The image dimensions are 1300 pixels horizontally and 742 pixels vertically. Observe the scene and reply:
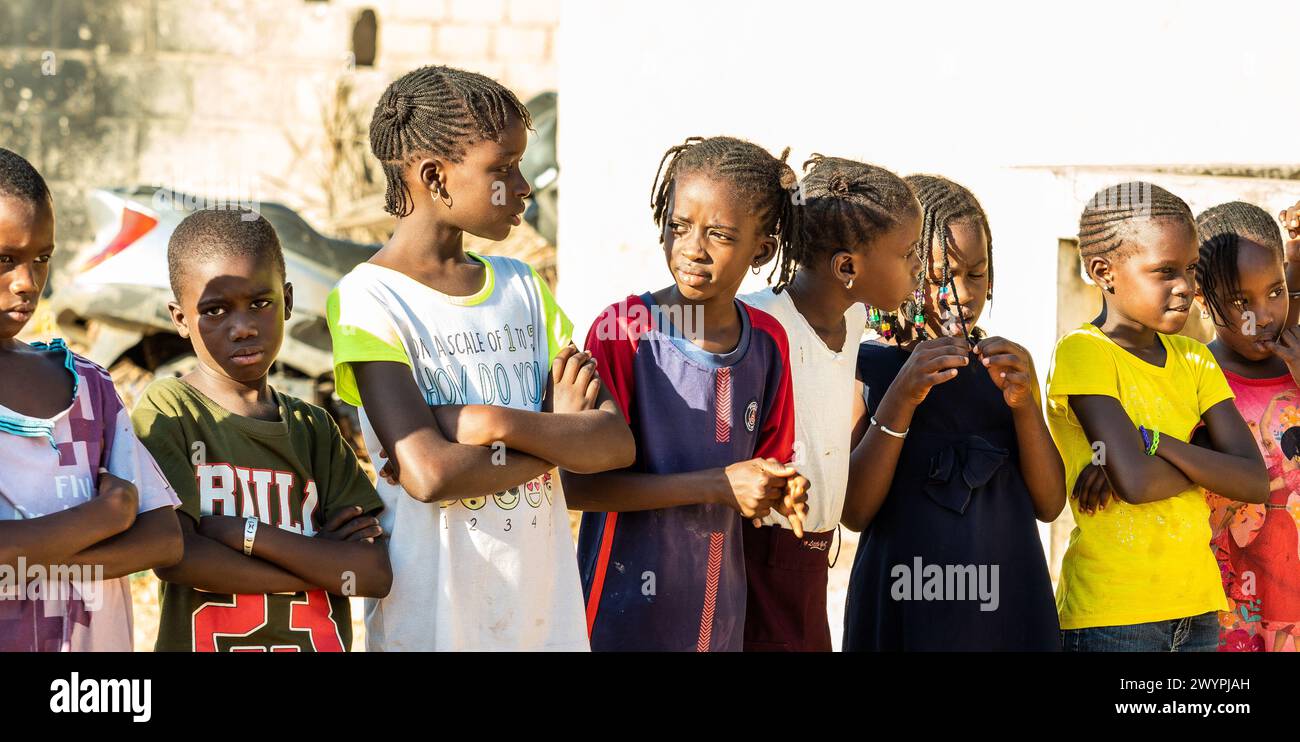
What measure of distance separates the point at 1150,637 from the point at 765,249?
1.35 metres

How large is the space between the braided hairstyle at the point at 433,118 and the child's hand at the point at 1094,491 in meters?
1.63

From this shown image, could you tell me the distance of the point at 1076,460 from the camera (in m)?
3.74

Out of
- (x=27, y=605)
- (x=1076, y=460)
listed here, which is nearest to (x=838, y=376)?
(x=1076, y=460)

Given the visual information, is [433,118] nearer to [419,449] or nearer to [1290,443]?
[419,449]

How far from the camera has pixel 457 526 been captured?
3027 mm

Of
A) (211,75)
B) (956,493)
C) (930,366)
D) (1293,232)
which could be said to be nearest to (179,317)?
(930,366)

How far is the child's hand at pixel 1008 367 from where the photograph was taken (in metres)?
3.43

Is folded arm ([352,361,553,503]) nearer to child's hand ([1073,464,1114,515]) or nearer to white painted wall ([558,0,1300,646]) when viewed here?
child's hand ([1073,464,1114,515])

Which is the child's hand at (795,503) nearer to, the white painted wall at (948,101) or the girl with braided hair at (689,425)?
the girl with braided hair at (689,425)

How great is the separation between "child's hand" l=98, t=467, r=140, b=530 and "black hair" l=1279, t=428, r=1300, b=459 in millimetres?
2892

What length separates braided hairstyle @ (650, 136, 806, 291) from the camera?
10.9 feet

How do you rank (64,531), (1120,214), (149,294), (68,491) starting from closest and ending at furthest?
(64,531)
(68,491)
(1120,214)
(149,294)

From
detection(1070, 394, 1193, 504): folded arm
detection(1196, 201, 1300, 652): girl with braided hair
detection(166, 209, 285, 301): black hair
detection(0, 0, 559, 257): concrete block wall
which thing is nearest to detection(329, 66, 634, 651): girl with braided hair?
detection(166, 209, 285, 301): black hair
